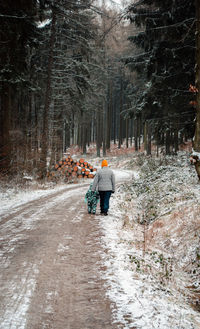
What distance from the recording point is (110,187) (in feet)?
26.0

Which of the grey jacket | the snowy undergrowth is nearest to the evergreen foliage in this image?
the snowy undergrowth

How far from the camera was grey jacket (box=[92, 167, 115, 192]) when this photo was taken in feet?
26.0

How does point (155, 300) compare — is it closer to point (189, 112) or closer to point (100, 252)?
point (100, 252)

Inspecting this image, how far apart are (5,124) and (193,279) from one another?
12.6m

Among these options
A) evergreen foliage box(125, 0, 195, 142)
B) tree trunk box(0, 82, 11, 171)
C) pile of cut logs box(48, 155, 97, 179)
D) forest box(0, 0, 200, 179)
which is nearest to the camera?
forest box(0, 0, 200, 179)

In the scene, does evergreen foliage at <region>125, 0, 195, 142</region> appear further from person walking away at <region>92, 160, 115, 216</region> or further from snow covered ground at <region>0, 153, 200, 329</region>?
person walking away at <region>92, 160, 115, 216</region>

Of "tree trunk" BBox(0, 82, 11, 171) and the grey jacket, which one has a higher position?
"tree trunk" BBox(0, 82, 11, 171)

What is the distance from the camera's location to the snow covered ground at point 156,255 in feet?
9.80

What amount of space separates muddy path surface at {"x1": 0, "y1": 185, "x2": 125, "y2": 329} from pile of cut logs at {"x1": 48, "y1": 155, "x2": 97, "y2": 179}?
9705 mm

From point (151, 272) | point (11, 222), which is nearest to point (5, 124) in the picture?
point (11, 222)

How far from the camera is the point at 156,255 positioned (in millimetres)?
4957

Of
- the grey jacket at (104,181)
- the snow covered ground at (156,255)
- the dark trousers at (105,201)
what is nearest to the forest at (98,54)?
the snow covered ground at (156,255)

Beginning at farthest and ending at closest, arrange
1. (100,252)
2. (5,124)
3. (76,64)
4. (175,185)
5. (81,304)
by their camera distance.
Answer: (76,64) < (5,124) < (175,185) < (100,252) < (81,304)

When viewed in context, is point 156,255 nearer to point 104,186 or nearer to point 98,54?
point 104,186
